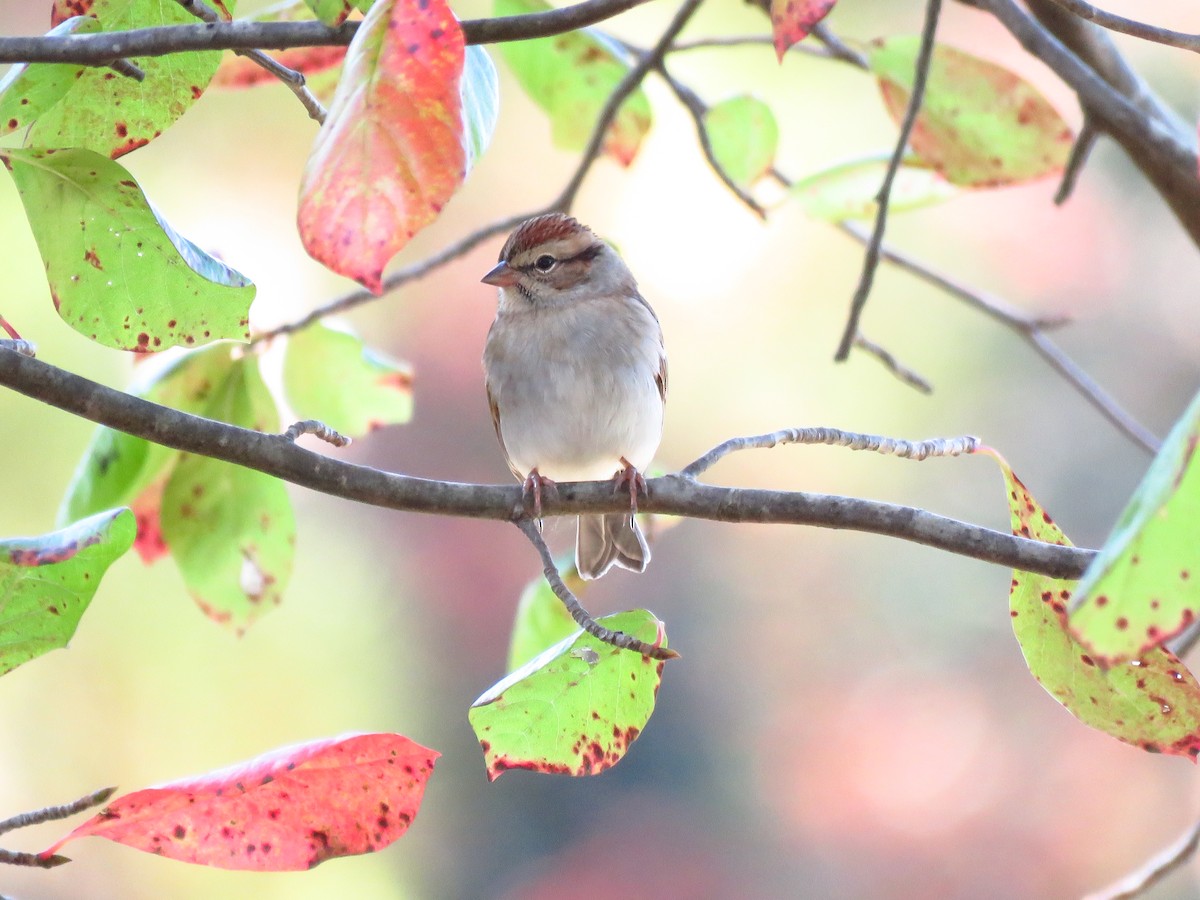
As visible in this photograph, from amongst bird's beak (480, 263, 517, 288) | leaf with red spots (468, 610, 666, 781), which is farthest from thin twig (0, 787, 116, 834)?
bird's beak (480, 263, 517, 288)

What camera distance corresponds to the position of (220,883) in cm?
306

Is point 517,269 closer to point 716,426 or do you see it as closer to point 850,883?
point 716,426

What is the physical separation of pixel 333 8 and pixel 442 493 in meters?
0.33

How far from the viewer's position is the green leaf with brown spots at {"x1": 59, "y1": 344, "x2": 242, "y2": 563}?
1031mm

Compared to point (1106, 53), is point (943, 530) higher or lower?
lower

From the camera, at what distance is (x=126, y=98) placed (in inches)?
29.5

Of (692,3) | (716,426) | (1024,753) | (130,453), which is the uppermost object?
(692,3)

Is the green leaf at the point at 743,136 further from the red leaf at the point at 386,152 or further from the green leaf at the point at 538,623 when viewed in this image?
→ the red leaf at the point at 386,152

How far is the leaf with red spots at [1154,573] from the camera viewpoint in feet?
1.35

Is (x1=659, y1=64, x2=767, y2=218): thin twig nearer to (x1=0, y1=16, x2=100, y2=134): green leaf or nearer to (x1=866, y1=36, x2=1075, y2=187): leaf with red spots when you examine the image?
(x1=866, y1=36, x2=1075, y2=187): leaf with red spots

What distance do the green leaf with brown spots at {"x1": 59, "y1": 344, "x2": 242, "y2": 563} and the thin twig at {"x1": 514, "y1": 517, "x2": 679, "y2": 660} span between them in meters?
0.37

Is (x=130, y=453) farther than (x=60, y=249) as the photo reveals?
Yes

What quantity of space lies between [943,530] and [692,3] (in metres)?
0.68

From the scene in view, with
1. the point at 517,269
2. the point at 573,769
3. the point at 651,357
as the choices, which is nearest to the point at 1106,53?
the point at 651,357
